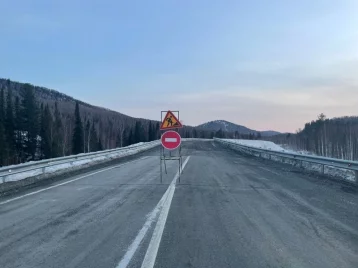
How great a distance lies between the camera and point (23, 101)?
79.2 m

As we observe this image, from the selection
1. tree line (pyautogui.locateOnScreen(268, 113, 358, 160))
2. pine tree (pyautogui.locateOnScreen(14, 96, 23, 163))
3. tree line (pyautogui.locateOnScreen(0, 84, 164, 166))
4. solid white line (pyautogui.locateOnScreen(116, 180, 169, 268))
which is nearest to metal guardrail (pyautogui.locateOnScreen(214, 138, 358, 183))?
solid white line (pyautogui.locateOnScreen(116, 180, 169, 268))

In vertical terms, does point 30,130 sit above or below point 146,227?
above

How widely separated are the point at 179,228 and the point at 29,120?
255ft

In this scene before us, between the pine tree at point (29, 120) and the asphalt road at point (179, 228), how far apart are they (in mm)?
69761

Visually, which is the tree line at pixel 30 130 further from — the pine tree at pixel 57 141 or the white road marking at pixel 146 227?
the white road marking at pixel 146 227

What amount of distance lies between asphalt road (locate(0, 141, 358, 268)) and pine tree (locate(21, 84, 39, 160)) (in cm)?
6976

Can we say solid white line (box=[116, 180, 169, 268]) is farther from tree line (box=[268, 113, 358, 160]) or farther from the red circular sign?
tree line (box=[268, 113, 358, 160])

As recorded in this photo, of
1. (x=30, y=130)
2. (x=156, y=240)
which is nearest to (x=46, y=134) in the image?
(x=30, y=130)

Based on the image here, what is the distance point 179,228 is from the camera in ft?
22.6

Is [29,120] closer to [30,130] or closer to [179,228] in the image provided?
[30,130]

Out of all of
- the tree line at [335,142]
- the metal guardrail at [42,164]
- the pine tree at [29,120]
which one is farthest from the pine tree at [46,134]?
the tree line at [335,142]

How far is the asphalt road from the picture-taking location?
5160 mm

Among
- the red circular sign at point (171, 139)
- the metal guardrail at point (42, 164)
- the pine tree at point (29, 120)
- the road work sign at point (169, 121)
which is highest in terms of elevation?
the pine tree at point (29, 120)

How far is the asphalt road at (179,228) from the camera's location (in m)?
5.16
